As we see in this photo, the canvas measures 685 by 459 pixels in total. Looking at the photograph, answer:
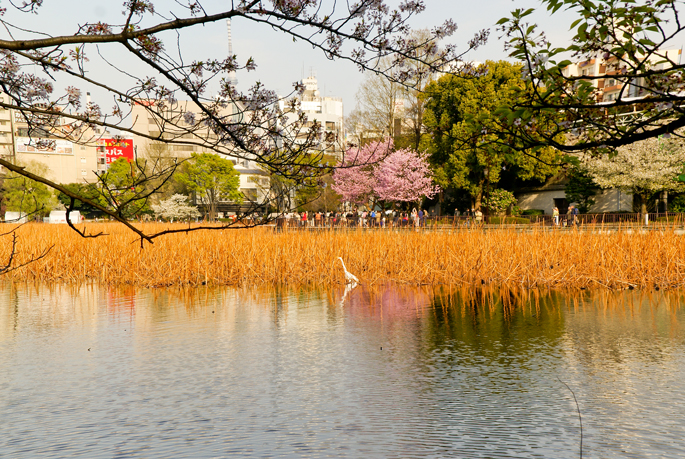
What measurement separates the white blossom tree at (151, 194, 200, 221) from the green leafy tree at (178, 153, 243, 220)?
64.6 inches

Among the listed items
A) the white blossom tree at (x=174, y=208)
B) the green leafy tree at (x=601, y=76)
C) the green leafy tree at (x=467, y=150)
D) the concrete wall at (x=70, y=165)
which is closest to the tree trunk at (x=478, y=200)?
the green leafy tree at (x=467, y=150)

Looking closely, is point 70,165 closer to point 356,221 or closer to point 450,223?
point 356,221

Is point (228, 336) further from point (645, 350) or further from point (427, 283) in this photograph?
point (427, 283)

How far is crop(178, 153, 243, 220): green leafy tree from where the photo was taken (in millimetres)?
60562

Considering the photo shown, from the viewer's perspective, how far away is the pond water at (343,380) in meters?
4.62

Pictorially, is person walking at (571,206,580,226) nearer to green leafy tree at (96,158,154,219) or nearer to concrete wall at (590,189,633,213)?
concrete wall at (590,189,633,213)

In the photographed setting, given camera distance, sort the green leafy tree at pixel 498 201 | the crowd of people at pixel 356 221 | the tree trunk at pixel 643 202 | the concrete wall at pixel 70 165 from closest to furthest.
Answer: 1. the crowd of people at pixel 356 221
2. the tree trunk at pixel 643 202
3. the green leafy tree at pixel 498 201
4. the concrete wall at pixel 70 165

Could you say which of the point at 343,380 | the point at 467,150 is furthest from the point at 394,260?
the point at 467,150

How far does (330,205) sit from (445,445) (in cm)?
5149

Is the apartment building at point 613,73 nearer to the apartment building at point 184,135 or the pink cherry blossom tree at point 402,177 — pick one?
the apartment building at point 184,135

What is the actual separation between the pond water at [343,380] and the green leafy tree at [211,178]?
50.8 meters

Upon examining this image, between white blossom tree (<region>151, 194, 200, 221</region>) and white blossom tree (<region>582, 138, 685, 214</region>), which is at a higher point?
white blossom tree (<region>582, 138, 685, 214</region>)

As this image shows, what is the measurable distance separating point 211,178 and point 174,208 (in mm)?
4855

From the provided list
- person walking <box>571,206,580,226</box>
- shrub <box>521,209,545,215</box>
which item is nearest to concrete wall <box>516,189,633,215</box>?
shrub <box>521,209,545,215</box>
